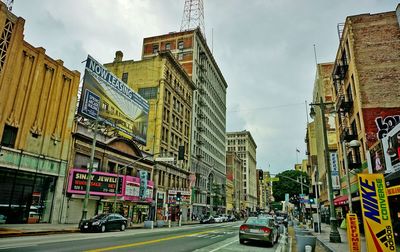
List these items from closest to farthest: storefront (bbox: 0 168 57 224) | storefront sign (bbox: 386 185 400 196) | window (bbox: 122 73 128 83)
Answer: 1. storefront sign (bbox: 386 185 400 196)
2. storefront (bbox: 0 168 57 224)
3. window (bbox: 122 73 128 83)

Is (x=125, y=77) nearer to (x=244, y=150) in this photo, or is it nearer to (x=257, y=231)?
(x=257, y=231)

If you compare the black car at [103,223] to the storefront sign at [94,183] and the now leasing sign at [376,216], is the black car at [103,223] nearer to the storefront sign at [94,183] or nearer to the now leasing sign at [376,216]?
the storefront sign at [94,183]

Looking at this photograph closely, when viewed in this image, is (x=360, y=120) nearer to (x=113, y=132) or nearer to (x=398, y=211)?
(x=398, y=211)

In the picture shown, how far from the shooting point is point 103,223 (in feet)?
77.0

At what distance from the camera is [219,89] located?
9494 centimetres

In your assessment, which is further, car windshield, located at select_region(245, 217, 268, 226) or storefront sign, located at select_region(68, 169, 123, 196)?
storefront sign, located at select_region(68, 169, 123, 196)

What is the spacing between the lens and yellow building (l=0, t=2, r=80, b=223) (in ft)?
79.2

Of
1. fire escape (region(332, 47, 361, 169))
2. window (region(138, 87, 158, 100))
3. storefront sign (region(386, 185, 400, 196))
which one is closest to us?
storefront sign (region(386, 185, 400, 196))

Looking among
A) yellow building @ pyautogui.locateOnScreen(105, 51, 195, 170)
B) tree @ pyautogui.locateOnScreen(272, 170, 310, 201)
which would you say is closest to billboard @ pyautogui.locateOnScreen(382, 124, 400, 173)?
yellow building @ pyautogui.locateOnScreen(105, 51, 195, 170)

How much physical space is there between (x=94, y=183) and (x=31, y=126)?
385 inches

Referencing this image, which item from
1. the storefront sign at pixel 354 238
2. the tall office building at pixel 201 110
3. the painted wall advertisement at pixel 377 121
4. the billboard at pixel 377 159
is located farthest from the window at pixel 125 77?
the storefront sign at pixel 354 238

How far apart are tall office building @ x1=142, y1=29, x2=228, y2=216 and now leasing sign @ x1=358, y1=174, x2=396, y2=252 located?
57.9 metres

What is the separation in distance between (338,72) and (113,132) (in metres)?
28.8

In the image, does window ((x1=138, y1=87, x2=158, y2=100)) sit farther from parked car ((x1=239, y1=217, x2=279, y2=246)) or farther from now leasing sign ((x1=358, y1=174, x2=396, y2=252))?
now leasing sign ((x1=358, y1=174, x2=396, y2=252))
